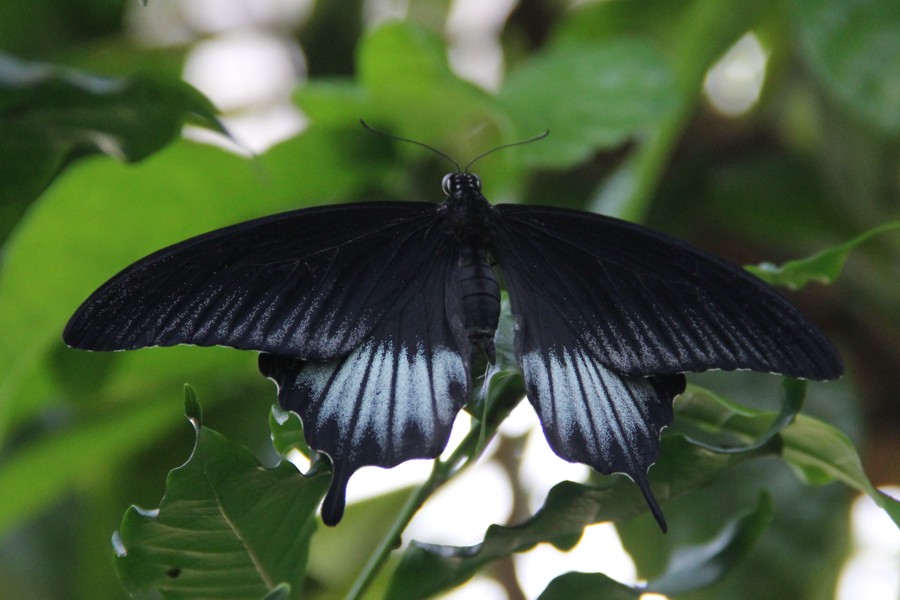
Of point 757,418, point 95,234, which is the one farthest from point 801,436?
point 95,234

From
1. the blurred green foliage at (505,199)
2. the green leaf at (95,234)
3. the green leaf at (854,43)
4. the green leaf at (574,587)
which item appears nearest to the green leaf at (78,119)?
the blurred green foliage at (505,199)

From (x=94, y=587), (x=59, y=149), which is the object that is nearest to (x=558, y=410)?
(x=59, y=149)

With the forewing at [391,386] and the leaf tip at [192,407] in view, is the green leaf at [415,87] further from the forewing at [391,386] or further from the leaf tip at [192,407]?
the leaf tip at [192,407]

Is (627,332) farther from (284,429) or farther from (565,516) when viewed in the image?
(284,429)

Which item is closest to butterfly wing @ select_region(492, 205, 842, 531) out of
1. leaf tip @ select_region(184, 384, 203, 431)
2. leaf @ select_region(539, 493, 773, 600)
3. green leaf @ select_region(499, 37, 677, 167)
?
leaf @ select_region(539, 493, 773, 600)

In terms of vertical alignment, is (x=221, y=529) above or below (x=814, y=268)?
below

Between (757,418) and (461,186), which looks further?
(461,186)
